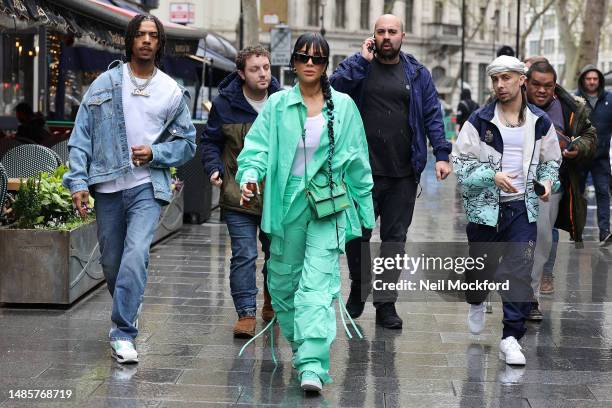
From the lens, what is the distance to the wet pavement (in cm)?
566

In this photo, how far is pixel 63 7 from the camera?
10.2 m

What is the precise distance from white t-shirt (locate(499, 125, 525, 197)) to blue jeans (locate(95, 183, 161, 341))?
209cm

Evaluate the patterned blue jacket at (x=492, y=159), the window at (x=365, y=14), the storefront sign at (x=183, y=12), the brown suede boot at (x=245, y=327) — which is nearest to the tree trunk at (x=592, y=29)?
the storefront sign at (x=183, y=12)

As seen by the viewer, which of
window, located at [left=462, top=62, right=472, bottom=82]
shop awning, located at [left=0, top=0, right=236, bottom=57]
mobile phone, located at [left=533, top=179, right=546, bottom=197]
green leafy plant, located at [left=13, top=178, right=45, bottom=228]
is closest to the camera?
mobile phone, located at [left=533, top=179, right=546, bottom=197]

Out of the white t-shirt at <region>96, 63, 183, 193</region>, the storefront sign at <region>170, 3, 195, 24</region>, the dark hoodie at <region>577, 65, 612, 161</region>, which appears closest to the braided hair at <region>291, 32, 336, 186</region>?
the white t-shirt at <region>96, 63, 183, 193</region>

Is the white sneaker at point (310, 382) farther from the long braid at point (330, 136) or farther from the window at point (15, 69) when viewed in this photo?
the window at point (15, 69)

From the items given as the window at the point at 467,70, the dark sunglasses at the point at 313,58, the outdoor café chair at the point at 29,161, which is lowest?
the outdoor café chair at the point at 29,161

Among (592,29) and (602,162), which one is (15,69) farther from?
(592,29)

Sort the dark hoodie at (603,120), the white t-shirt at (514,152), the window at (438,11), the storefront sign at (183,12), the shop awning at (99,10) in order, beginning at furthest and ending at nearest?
the window at (438,11), the storefront sign at (183,12), the dark hoodie at (603,120), the shop awning at (99,10), the white t-shirt at (514,152)

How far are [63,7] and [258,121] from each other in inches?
188

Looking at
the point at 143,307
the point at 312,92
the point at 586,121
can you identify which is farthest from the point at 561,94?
the point at 143,307

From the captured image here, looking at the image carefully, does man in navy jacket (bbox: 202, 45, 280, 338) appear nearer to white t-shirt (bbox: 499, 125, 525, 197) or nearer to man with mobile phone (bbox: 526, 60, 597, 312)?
white t-shirt (bbox: 499, 125, 525, 197)

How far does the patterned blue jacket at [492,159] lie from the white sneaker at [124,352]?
2180mm

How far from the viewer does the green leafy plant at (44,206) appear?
26.6 feet
